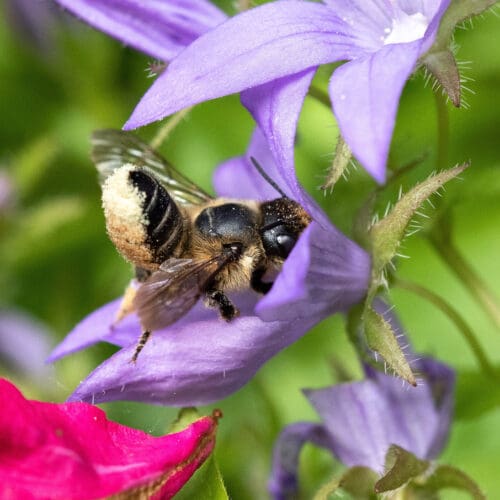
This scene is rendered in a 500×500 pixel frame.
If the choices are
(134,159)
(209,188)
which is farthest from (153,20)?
(209,188)

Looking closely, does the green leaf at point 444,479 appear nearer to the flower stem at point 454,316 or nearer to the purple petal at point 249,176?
the flower stem at point 454,316

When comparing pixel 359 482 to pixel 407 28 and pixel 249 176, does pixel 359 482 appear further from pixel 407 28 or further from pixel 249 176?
pixel 407 28

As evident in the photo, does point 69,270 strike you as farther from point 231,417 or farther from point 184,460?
point 184,460

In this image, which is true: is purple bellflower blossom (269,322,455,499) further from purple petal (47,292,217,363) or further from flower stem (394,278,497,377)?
purple petal (47,292,217,363)

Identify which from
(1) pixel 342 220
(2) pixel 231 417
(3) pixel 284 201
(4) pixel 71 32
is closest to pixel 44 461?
(3) pixel 284 201

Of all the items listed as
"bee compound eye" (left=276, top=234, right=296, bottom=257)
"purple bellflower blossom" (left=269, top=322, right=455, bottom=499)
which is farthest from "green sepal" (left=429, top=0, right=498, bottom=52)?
"purple bellflower blossom" (left=269, top=322, right=455, bottom=499)

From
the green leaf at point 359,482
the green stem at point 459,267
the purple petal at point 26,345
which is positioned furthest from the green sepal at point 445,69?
the purple petal at point 26,345
